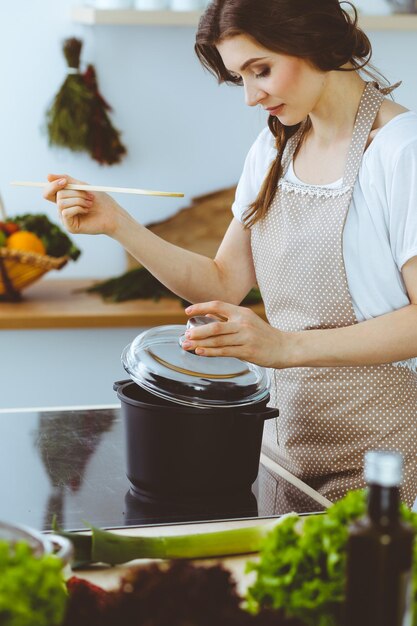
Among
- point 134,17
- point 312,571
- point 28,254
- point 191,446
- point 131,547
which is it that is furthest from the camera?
point 134,17

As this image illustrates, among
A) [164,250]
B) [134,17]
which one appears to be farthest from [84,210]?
[134,17]

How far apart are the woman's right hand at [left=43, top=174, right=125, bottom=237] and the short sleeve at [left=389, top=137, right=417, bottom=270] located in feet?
1.73

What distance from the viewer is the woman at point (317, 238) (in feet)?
5.16

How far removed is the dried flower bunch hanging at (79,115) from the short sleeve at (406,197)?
1695 mm

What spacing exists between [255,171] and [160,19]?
124 centimetres

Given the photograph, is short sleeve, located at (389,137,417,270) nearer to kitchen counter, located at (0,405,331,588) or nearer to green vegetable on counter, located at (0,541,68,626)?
kitchen counter, located at (0,405,331,588)

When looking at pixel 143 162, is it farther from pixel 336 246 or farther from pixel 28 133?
pixel 336 246

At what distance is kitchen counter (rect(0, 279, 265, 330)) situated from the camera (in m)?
2.78

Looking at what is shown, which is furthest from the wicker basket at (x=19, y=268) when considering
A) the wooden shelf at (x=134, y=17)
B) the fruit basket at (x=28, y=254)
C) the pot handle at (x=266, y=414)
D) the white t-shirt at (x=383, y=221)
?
the pot handle at (x=266, y=414)

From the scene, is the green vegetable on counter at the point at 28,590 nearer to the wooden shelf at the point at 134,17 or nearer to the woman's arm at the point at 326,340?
the woman's arm at the point at 326,340

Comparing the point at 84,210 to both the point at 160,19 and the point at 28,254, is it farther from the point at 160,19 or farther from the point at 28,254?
the point at 160,19

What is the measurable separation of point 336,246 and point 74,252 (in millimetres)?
1429

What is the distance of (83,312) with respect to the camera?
Result: 2.83m

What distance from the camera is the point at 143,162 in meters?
3.25
